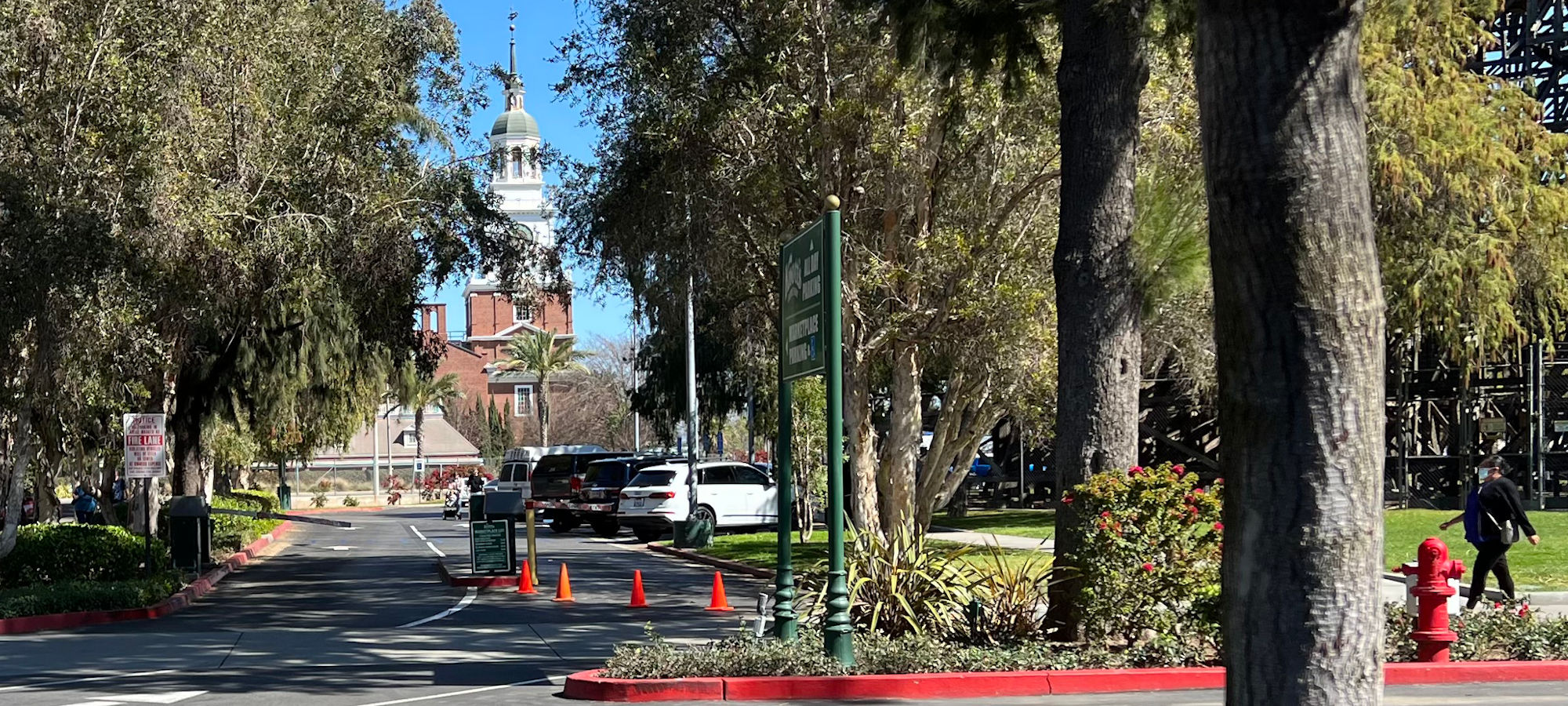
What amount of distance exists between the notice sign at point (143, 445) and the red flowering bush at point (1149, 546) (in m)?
14.8

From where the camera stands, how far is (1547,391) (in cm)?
4356

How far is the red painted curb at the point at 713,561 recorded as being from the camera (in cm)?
2659

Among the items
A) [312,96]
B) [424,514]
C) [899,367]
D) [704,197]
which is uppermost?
[312,96]

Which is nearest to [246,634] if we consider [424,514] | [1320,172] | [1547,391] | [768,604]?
[768,604]

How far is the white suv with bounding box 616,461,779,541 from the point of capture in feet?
120

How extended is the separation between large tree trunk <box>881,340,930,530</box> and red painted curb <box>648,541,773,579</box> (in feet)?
7.97

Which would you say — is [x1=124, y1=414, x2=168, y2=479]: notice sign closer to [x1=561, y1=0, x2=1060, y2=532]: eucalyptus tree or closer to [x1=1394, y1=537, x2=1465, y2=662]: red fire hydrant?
[x1=561, y1=0, x2=1060, y2=532]: eucalyptus tree

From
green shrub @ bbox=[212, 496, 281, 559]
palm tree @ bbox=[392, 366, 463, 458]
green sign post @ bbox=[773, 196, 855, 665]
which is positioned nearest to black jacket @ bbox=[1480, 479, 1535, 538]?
green sign post @ bbox=[773, 196, 855, 665]

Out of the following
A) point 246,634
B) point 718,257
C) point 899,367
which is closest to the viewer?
point 246,634

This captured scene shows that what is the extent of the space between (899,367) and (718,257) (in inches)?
139

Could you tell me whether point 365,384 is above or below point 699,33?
below

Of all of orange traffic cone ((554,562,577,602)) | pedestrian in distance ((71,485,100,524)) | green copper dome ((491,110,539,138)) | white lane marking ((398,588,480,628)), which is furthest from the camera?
green copper dome ((491,110,539,138))

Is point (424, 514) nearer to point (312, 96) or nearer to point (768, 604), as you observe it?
point (312, 96)

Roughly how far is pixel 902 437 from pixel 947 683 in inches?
496
